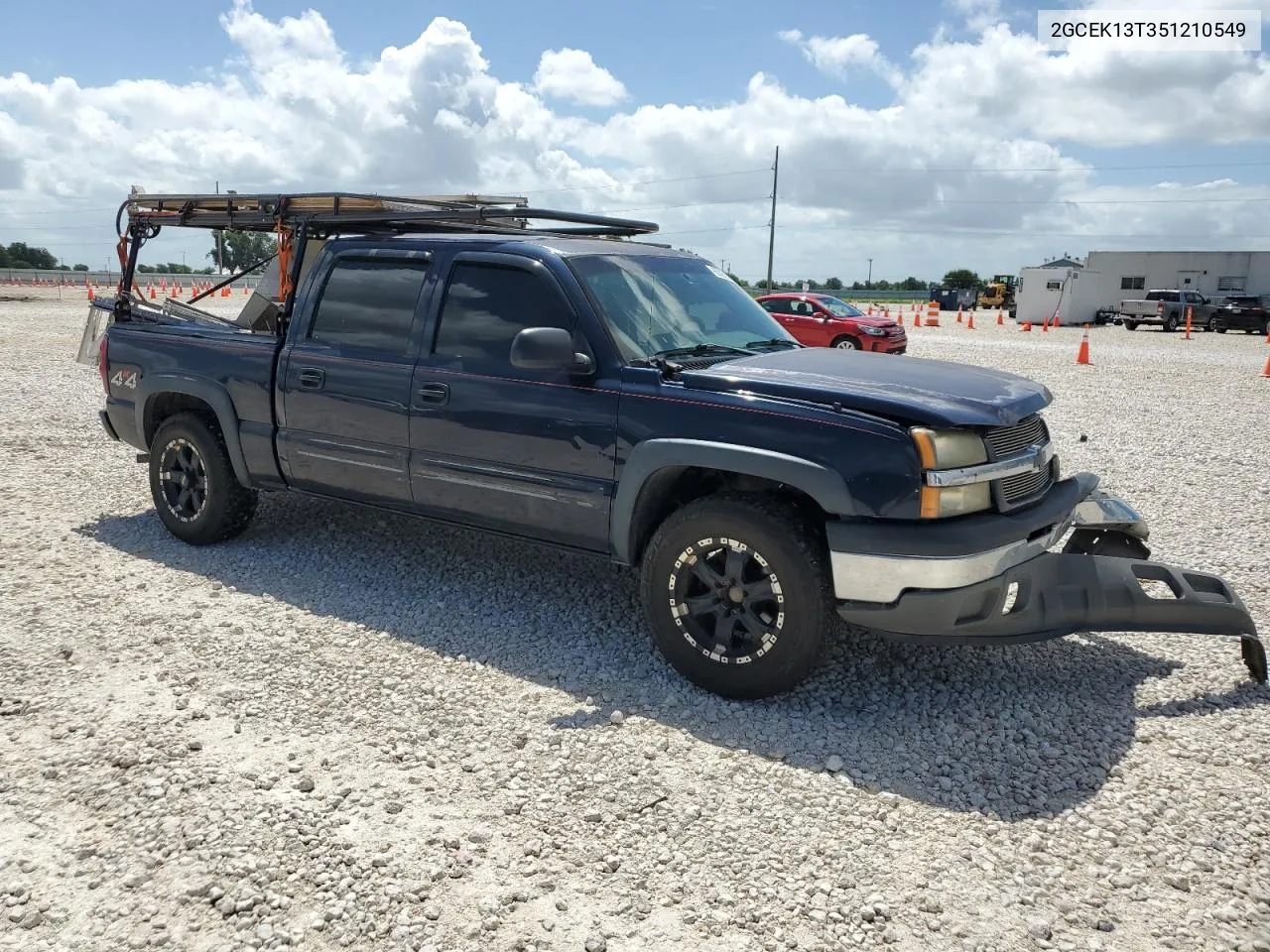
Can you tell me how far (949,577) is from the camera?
353cm

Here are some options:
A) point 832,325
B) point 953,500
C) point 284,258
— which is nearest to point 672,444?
point 953,500

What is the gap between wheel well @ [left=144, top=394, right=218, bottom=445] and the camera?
587cm

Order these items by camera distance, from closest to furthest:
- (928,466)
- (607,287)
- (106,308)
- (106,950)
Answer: (106,950), (928,466), (607,287), (106,308)

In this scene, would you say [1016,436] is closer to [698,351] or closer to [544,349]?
[698,351]

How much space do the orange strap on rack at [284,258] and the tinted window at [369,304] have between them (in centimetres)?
64

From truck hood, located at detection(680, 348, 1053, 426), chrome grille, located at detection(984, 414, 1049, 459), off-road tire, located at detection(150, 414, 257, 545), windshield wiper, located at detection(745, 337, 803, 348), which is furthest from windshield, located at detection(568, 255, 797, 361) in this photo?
off-road tire, located at detection(150, 414, 257, 545)

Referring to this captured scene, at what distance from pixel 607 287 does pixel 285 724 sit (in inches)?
92.8

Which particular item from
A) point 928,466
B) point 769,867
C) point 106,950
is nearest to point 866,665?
point 928,466

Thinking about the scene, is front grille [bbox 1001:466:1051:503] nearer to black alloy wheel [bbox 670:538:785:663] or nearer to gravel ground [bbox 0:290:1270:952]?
gravel ground [bbox 0:290:1270:952]

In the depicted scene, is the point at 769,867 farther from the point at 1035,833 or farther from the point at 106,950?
the point at 106,950

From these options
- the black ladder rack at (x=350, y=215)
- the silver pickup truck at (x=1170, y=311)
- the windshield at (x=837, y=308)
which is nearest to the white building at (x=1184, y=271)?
the silver pickup truck at (x=1170, y=311)

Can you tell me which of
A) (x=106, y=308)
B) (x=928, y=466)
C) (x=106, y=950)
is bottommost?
(x=106, y=950)

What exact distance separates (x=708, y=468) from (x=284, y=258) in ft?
10.9

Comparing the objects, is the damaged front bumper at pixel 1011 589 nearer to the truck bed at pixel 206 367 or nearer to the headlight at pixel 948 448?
the headlight at pixel 948 448
